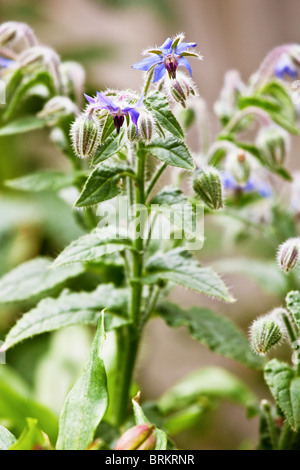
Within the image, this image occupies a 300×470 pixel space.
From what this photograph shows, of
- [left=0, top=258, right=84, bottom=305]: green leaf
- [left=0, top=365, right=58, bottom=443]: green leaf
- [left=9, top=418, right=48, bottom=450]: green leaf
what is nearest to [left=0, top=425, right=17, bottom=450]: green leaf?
[left=9, top=418, right=48, bottom=450]: green leaf

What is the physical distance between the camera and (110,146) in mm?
458

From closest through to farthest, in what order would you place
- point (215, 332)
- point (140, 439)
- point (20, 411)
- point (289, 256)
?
point (140, 439) → point (289, 256) → point (215, 332) → point (20, 411)

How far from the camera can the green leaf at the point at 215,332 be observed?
23.7 inches

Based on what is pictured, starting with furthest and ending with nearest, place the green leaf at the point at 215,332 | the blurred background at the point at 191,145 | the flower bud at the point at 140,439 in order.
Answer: the blurred background at the point at 191,145
the green leaf at the point at 215,332
the flower bud at the point at 140,439

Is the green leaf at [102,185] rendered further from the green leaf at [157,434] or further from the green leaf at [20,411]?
the green leaf at [20,411]

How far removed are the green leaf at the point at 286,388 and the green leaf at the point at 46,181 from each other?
0.27 meters

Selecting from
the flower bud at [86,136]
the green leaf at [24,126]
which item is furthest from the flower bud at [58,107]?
the flower bud at [86,136]

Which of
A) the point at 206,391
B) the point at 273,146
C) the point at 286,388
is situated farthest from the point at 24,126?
the point at 206,391

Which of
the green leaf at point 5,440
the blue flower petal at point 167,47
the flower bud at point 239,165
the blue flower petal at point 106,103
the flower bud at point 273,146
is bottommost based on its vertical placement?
the green leaf at point 5,440

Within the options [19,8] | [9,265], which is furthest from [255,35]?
[9,265]

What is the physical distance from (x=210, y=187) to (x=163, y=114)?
0.10 metres

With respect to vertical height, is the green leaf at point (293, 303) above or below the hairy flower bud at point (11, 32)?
below

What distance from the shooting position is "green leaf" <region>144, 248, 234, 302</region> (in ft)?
1.64

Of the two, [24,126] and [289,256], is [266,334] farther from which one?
[24,126]
